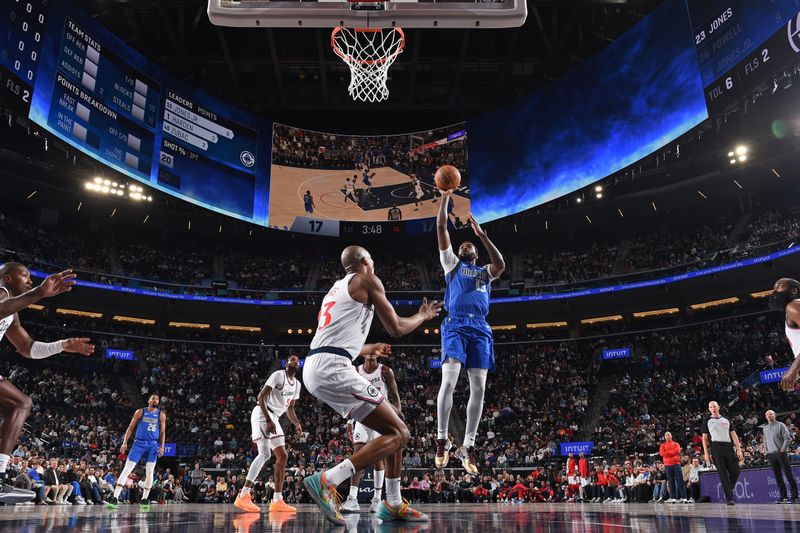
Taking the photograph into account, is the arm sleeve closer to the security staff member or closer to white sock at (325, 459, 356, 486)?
white sock at (325, 459, 356, 486)

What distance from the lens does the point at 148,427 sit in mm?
11305

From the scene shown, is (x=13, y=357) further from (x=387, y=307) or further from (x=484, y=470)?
(x=387, y=307)

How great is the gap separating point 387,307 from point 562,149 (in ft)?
81.0

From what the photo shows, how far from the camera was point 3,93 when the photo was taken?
66.6 feet

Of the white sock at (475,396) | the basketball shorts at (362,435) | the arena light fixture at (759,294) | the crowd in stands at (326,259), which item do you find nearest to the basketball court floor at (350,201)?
the crowd in stands at (326,259)

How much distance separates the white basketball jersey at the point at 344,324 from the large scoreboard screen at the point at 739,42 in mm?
20613

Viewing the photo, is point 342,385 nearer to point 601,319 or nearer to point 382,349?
point 382,349

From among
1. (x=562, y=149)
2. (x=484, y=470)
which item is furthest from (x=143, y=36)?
(x=484, y=470)

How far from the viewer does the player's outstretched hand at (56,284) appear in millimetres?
5031

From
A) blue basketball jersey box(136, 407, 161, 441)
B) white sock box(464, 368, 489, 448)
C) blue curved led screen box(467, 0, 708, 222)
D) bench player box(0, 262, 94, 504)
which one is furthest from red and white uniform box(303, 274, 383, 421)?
blue curved led screen box(467, 0, 708, 222)

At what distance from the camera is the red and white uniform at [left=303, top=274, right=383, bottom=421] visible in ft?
16.5

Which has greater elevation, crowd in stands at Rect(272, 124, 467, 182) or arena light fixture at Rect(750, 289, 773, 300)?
crowd in stands at Rect(272, 124, 467, 182)

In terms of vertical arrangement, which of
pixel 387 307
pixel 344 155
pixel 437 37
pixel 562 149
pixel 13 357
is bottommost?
pixel 387 307

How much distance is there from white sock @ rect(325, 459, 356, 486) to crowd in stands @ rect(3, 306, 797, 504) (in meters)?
14.8
